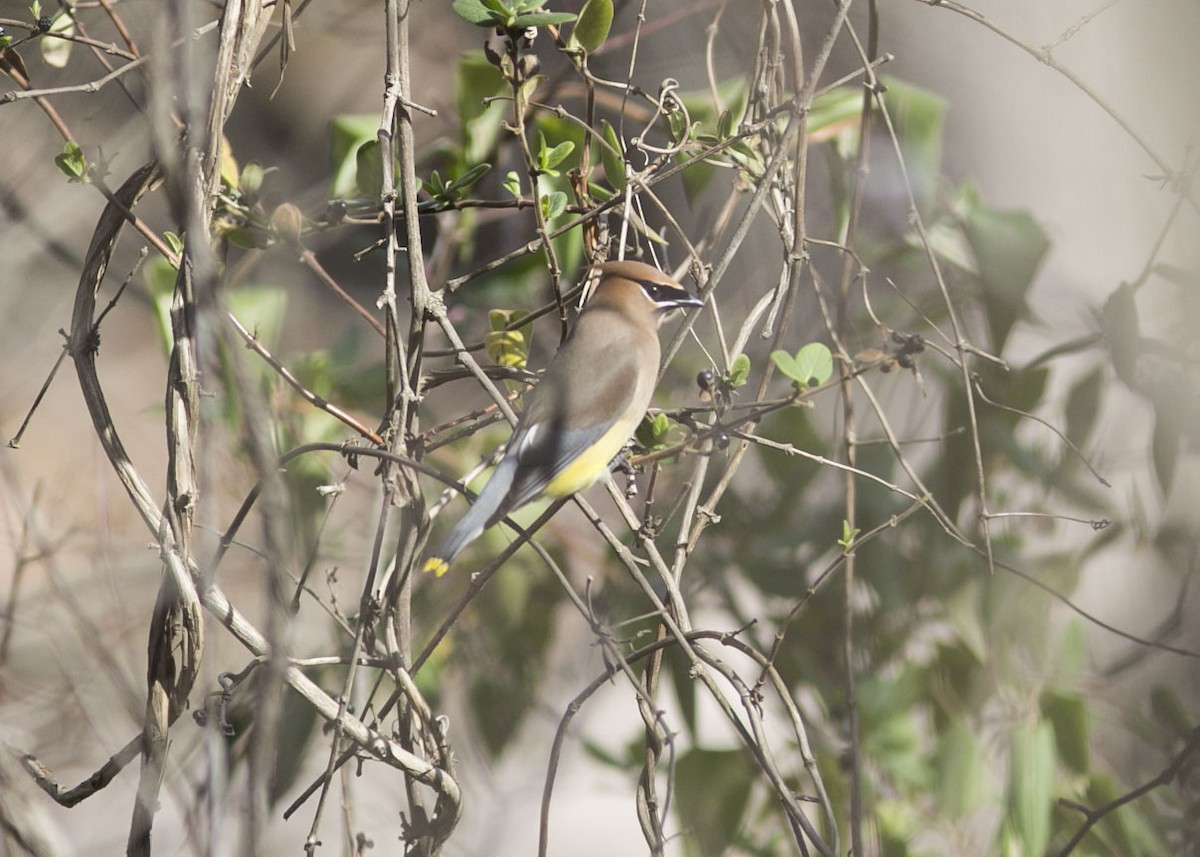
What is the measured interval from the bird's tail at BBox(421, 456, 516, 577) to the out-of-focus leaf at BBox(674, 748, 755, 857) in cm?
83

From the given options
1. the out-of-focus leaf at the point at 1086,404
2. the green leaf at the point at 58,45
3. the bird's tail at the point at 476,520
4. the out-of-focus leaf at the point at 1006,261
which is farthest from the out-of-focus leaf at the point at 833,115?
the green leaf at the point at 58,45

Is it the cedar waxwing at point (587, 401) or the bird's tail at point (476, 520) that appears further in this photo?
the cedar waxwing at point (587, 401)

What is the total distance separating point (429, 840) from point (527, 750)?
2365 millimetres

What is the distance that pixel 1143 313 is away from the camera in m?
2.43

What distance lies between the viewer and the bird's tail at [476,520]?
1908mm

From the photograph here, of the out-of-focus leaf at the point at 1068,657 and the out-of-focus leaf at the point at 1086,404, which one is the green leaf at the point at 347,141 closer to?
the out-of-focus leaf at the point at 1086,404

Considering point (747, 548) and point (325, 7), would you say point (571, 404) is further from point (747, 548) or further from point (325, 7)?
point (325, 7)

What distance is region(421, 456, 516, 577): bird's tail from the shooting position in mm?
1908

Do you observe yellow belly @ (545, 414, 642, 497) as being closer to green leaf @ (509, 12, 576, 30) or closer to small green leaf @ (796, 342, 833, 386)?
small green leaf @ (796, 342, 833, 386)

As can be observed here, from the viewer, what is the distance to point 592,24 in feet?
5.82

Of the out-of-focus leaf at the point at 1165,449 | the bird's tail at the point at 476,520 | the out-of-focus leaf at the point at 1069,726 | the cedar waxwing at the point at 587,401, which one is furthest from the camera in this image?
the out-of-focus leaf at the point at 1069,726

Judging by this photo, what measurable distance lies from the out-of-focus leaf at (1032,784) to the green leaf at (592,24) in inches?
60.3

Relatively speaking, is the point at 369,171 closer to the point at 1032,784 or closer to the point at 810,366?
the point at 810,366

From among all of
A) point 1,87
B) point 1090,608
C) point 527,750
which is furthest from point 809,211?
point 1,87
